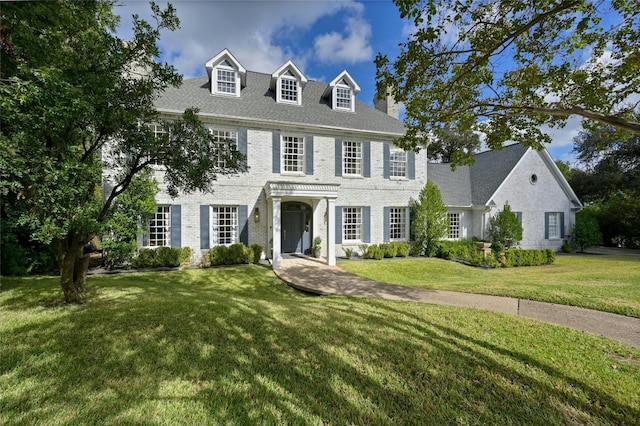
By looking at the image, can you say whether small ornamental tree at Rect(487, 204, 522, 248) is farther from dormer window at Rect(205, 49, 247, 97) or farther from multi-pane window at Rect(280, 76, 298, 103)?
dormer window at Rect(205, 49, 247, 97)

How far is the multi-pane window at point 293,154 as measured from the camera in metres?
14.2

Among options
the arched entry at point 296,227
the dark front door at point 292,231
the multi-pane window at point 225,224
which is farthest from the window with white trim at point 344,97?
the multi-pane window at point 225,224

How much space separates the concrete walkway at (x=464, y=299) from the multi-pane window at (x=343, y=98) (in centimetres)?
1008

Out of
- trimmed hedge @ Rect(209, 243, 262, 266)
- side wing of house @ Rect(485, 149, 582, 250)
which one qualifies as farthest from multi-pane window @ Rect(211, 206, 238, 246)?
side wing of house @ Rect(485, 149, 582, 250)

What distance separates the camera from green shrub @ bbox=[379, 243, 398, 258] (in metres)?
14.8

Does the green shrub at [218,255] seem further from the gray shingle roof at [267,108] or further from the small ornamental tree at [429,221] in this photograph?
the small ornamental tree at [429,221]

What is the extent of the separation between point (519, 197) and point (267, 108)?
17.0m

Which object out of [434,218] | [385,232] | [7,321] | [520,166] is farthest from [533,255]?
[7,321]

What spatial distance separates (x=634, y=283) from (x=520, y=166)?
10703 mm

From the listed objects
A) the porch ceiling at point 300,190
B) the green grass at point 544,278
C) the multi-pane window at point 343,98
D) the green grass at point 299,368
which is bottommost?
the green grass at point 544,278

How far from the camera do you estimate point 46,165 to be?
4.55 m

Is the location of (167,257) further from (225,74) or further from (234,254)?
(225,74)

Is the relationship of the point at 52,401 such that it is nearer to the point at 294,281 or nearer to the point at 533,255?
the point at 294,281

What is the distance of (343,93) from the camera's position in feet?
54.5
